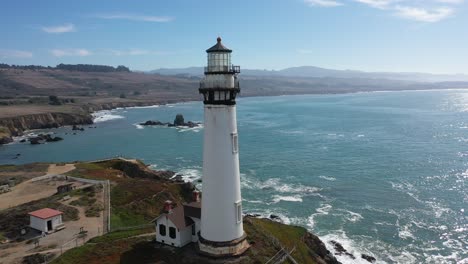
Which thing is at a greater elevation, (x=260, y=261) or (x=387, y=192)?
(x=260, y=261)

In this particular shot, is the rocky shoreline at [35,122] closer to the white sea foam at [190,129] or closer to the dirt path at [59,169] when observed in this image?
the white sea foam at [190,129]

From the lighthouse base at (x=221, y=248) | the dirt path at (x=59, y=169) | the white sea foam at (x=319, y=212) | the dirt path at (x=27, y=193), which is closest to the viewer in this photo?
the lighthouse base at (x=221, y=248)

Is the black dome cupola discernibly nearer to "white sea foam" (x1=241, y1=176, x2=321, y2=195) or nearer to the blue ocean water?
the blue ocean water

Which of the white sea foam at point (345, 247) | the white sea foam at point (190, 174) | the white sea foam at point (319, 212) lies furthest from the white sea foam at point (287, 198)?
the white sea foam at point (190, 174)

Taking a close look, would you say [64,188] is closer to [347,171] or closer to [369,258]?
[369,258]

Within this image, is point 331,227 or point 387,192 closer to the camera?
point 331,227

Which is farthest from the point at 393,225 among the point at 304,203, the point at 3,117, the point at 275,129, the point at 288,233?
the point at 3,117

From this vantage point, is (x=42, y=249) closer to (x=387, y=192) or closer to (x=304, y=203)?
(x=304, y=203)

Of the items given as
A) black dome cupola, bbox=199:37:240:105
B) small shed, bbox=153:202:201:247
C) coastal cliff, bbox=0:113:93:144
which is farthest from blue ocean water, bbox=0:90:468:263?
black dome cupola, bbox=199:37:240:105
